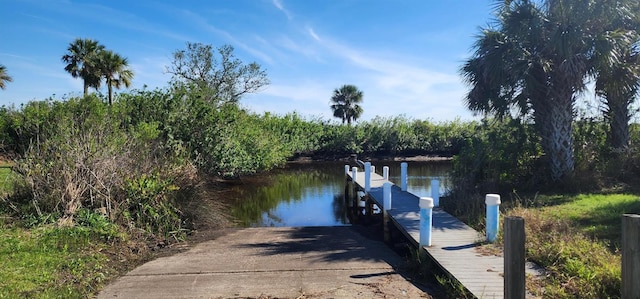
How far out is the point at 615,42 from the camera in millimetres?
12234

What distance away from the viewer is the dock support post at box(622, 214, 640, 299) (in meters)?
3.56

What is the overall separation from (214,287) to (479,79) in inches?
434

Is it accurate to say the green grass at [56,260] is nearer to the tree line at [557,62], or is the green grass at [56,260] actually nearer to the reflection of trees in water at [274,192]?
the reflection of trees in water at [274,192]

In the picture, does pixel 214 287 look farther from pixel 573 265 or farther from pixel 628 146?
pixel 628 146

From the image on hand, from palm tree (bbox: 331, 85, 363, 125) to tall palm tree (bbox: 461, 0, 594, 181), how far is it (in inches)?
1492

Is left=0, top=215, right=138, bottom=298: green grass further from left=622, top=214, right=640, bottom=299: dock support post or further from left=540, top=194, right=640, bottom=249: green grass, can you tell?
left=540, top=194, right=640, bottom=249: green grass

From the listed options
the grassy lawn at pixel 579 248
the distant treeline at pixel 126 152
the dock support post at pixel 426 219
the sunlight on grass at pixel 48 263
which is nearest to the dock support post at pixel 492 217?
the grassy lawn at pixel 579 248

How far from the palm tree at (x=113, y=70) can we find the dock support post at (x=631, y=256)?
118ft

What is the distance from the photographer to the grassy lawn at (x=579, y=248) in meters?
5.18

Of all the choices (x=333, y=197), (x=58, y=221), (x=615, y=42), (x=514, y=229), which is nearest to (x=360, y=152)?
(x=333, y=197)

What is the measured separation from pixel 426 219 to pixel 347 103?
149 ft

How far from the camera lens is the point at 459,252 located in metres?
7.17

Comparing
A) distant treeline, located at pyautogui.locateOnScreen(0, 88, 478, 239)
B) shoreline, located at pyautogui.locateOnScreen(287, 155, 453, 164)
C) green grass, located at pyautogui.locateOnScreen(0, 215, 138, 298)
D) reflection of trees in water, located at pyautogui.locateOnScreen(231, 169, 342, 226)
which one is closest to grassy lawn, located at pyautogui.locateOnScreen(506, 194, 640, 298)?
green grass, located at pyautogui.locateOnScreen(0, 215, 138, 298)

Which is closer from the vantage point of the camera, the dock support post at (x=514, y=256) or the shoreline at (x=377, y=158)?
the dock support post at (x=514, y=256)
